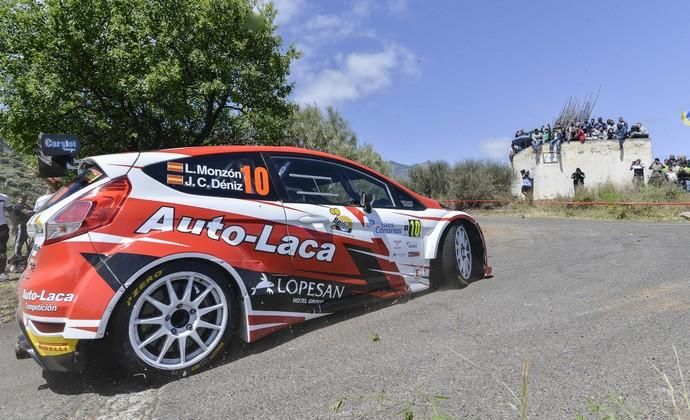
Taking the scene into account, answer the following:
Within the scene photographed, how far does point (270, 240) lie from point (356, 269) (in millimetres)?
910

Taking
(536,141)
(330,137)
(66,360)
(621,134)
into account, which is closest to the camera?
(66,360)

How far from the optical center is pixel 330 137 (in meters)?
32.1

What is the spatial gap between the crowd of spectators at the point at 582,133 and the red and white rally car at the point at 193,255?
24867 mm

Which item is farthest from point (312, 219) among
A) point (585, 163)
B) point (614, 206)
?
point (585, 163)

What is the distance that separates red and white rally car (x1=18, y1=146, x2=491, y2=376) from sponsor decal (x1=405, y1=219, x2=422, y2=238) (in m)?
0.35

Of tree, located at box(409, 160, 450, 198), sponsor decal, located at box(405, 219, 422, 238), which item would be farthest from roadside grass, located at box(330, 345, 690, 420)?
tree, located at box(409, 160, 450, 198)

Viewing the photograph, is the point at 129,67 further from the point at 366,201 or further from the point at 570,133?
the point at 570,133

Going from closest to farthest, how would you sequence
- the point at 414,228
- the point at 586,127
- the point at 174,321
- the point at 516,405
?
the point at 516,405
the point at 174,321
the point at 414,228
the point at 586,127

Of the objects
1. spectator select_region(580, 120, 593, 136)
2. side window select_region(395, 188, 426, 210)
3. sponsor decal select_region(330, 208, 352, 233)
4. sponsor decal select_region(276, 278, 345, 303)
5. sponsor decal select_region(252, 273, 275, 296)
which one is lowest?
sponsor decal select_region(276, 278, 345, 303)

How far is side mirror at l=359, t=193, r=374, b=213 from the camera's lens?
4160 mm

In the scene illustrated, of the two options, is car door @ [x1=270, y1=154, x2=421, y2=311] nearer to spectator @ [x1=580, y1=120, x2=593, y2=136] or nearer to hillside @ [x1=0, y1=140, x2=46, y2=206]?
spectator @ [x1=580, y1=120, x2=593, y2=136]

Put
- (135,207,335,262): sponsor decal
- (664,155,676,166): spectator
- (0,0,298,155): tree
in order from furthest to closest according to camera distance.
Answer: (664,155,676,166): spectator → (0,0,298,155): tree → (135,207,335,262): sponsor decal

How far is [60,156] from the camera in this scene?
5.29m

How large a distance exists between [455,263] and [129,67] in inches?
435
